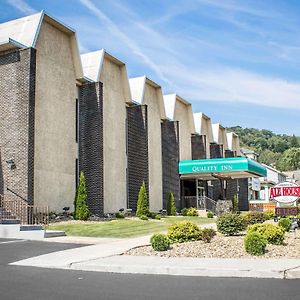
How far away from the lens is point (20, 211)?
22.1 m

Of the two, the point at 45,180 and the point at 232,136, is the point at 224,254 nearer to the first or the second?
the point at 45,180

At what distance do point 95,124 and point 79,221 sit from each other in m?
6.58

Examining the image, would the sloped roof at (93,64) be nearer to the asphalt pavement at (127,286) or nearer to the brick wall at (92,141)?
the brick wall at (92,141)

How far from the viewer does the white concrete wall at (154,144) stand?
35969mm

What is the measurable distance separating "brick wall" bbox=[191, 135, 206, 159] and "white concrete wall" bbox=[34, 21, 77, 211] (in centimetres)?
2029

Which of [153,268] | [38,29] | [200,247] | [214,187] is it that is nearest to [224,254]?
[200,247]

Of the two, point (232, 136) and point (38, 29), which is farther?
point (232, 136)

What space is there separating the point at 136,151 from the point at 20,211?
12973 mm

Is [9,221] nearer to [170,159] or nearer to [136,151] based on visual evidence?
[136,151]

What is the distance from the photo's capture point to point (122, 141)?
31.9 metres

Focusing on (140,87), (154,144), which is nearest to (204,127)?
(154,144)

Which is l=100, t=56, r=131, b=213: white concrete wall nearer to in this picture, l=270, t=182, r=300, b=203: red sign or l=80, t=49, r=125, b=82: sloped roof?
l=80, t=49, r=125, b=82: sloped roof

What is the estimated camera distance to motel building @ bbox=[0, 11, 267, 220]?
23172mm

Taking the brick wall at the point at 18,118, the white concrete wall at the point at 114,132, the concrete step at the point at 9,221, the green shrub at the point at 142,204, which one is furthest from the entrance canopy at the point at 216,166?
the concrete step at the point at 9,221
